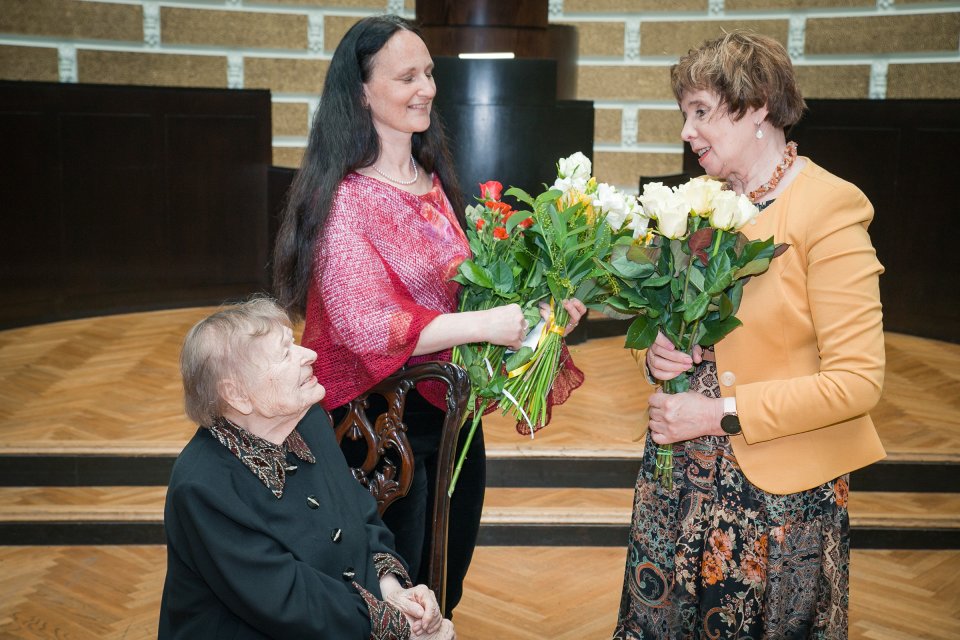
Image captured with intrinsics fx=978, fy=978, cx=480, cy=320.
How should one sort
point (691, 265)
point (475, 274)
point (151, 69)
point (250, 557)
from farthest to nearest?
1. point (151, 69)
2. point (475, 274)
3. point (691, 265)
4. point (250, 557)

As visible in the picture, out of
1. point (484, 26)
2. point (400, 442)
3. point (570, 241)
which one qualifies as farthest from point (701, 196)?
point (484, 26)

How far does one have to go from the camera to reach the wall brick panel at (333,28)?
7.25 m

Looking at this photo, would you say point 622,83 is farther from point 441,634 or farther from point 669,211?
point 441,634

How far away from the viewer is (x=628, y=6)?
24.2ft

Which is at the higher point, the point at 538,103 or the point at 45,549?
the point at 538,103

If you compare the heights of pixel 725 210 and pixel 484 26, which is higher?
pixel 484 26

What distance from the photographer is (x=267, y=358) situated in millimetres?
1759

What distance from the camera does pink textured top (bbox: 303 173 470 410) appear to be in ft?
6.60

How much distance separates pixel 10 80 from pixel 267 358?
16.9ft

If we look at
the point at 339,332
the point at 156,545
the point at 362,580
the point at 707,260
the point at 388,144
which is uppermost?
Answer: the point at 388,144

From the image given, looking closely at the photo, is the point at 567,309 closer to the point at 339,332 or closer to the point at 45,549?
the point at 339,332

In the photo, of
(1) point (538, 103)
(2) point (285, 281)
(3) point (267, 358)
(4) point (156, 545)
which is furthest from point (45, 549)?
(1) point (538, 103)

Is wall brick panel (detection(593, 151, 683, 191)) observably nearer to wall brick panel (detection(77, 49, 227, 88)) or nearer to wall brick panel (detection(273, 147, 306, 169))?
wall brick panel (detection(273, 147, 306, 169))

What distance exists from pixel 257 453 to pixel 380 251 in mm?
531
